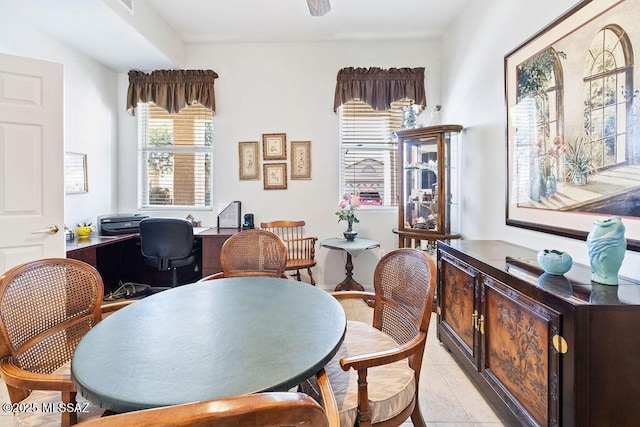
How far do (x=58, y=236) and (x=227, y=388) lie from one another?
2.25 metres

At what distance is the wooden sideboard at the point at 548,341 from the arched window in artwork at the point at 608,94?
59cm

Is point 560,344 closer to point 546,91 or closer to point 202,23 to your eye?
point 546,91

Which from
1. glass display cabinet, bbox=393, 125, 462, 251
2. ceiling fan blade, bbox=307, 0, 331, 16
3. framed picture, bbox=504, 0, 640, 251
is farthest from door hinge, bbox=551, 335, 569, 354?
ceiling fan blade, bbox=307, 0, 331, 16

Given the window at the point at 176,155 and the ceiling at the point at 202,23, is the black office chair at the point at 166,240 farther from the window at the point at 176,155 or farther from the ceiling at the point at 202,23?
the ceiling at the point at 202,23

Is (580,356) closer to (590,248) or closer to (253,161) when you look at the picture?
(590,248)

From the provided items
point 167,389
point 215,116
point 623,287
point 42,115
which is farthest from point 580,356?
point 215,116

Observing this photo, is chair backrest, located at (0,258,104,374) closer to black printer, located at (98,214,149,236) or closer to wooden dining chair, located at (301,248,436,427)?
wooden dining chair, located at (301,248,436,427)

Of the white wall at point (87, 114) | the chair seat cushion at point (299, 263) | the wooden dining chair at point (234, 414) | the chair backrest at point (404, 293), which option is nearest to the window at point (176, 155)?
the white wall at point (87, 114)

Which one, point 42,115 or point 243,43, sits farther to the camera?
point 243,43

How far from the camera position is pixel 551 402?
4.07 feet

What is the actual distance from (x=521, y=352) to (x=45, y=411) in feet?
6.25

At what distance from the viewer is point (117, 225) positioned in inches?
131

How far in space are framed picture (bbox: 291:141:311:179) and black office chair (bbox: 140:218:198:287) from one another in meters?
1.39

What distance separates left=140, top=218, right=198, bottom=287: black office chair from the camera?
3.08 meters
